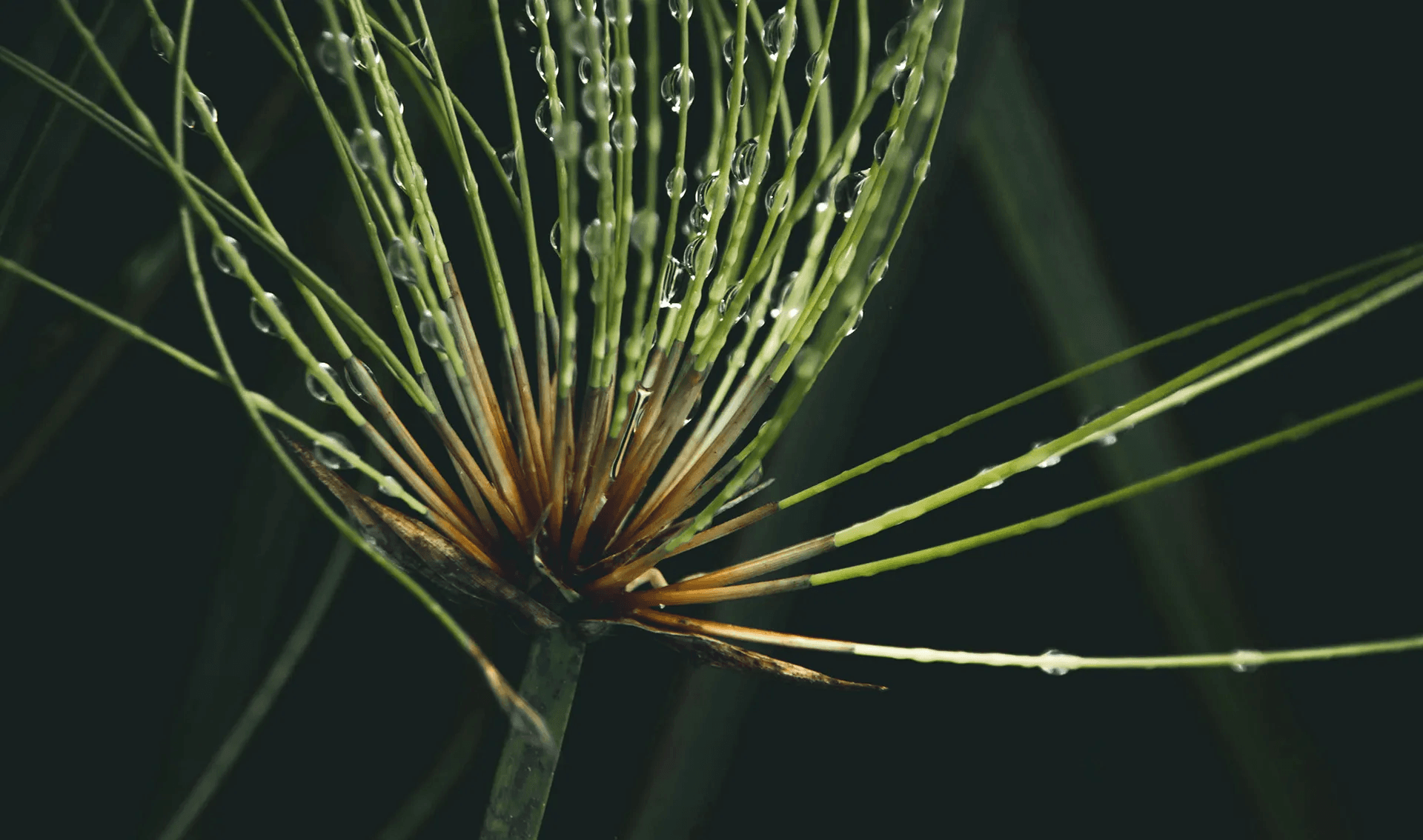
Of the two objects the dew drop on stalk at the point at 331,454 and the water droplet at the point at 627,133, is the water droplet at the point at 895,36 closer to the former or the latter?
the water droplet at the point at 627,133

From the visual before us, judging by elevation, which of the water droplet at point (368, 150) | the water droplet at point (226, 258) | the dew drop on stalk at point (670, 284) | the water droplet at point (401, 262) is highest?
the dew drop on stalk at point (670, 284)

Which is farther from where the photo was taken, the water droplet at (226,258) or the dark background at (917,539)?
the dark background at (917,539)

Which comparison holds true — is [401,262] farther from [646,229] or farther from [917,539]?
[917,539]

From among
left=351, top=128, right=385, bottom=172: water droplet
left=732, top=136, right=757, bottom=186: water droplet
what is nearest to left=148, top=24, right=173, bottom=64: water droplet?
left=351, top=128, right=385, bottom=172: water droplet

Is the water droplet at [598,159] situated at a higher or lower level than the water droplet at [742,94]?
lower

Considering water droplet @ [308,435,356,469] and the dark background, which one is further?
the dark background

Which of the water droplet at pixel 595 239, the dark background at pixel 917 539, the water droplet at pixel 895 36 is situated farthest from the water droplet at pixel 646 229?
the dark background at pixel 917 539

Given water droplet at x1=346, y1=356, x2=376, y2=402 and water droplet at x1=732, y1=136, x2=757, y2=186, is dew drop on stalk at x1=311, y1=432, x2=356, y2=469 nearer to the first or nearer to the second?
water droplet at x1=346, y1=356, x2=376, y2=402
